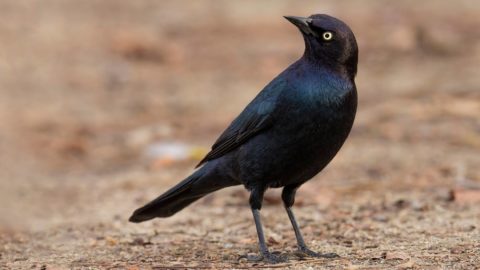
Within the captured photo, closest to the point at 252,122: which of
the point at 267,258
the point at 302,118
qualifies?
the point at 302,118

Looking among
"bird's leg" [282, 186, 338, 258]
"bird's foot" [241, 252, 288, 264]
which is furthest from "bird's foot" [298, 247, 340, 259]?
"bird's foot" [241, 252, 288, 264]

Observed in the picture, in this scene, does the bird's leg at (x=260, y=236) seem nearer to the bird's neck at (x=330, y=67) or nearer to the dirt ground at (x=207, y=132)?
the dirt ground at (x=207, y=132)

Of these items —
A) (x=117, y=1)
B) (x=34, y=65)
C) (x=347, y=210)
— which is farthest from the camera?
(x=117, y=1)

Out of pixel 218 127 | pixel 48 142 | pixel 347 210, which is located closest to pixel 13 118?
pixel 48 142

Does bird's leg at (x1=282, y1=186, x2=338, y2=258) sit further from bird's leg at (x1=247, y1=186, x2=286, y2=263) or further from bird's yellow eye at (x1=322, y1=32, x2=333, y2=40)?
bird's yellow eye at (x1=322, y1=32, x2=333, y2=40)

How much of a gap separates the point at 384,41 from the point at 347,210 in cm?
802

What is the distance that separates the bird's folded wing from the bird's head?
0.41 metres

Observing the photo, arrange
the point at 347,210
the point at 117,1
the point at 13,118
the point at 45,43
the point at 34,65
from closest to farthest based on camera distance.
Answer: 1. the point at 347,210
2. the point at 13,118
3. the point at 34,65
4. the point at 45,43
5. the point at 117,1

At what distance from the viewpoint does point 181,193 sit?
6.12m

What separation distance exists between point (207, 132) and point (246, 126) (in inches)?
196

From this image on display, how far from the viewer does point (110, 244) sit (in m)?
6.12

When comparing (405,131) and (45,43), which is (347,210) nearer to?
(405,131)

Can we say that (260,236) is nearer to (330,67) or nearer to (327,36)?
(330,67)

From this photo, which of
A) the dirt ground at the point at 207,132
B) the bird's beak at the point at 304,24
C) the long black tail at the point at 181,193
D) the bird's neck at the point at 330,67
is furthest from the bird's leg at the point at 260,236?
the bird's beak at the point at 304,24
